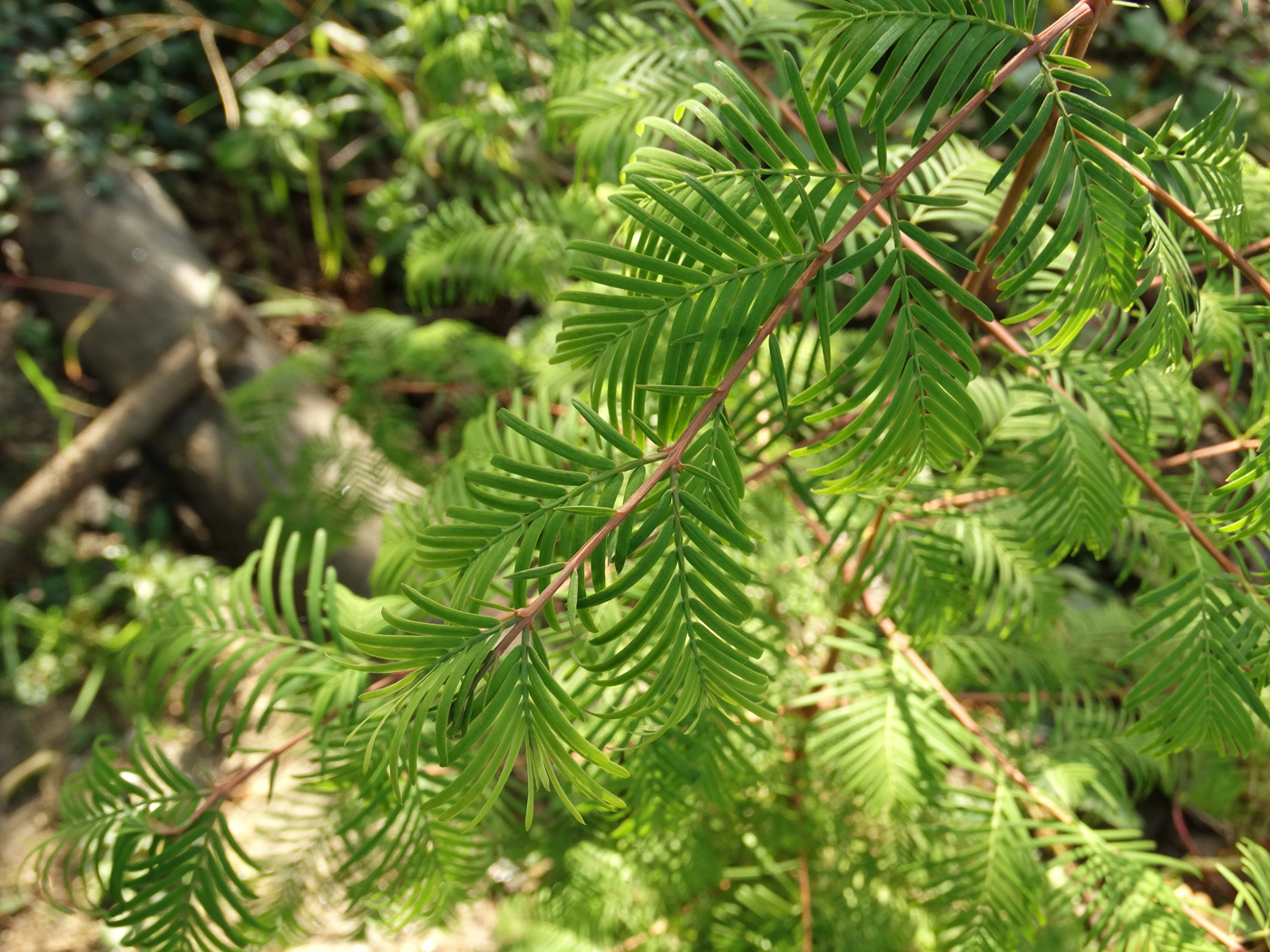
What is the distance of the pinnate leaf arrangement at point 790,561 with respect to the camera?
0.39 m

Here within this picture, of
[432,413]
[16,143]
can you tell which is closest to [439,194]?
[432,413]

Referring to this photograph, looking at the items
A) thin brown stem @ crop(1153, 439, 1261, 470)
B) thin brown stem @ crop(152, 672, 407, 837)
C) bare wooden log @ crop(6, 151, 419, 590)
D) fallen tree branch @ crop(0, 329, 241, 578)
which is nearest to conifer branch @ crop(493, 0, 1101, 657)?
thin brown stem @ crop(152, 672, 407, 837)

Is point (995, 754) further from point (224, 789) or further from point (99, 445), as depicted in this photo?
point (99, 445)

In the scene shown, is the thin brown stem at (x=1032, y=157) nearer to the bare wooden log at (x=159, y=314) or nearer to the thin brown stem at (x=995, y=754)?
the thin brown stem at (x=995, y=754)

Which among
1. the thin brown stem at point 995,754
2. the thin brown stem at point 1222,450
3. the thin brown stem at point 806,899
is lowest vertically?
the thin brown stem at point 806,899

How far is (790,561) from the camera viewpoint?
3.65ft

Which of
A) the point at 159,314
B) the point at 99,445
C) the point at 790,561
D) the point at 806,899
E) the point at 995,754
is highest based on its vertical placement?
the point at 995,754

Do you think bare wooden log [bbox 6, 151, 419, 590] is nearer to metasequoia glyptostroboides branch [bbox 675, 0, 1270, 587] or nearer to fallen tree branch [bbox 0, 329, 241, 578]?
fallen tree branch [bbox 0, 329, 241, 578]

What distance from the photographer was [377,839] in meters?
0.65

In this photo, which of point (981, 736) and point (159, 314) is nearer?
point (981, 736)

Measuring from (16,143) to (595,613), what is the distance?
2.40 meters

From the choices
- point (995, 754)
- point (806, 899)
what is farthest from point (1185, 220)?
point (806, 899)

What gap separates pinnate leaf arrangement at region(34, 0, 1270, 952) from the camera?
390 millimetres

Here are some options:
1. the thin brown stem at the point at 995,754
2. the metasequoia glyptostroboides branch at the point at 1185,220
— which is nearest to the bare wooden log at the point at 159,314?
the thin brown stem at the point at 995,754
